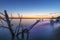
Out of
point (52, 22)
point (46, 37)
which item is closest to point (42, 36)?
point (46, 37)

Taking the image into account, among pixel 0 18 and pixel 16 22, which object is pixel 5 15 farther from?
pixel 16 22

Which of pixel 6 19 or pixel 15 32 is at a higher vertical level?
pixel 6 19

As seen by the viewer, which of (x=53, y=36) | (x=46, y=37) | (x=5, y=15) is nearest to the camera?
(x=5, y=15)

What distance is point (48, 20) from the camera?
123 inches

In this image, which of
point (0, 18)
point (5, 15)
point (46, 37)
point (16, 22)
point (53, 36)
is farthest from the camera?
point (46, 37)

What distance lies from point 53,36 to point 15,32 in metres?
1.81

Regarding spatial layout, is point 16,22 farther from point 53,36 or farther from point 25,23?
point 53,36

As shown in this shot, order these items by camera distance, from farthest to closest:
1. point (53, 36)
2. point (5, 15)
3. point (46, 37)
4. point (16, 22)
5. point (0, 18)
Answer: point (46, 37)
point (53, 36)
point (16, 22)
point (0, 18)
point (5, 15)

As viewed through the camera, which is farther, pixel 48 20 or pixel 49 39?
pixel 49 39

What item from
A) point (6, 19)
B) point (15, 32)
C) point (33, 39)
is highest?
point (6, 19)

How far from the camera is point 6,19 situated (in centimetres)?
216

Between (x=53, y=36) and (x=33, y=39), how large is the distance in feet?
2.42

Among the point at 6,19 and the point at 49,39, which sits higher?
the point at 6,19

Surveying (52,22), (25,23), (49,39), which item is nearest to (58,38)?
(49,39)
